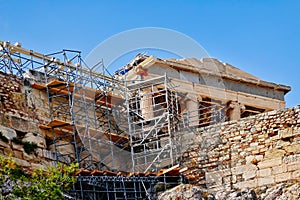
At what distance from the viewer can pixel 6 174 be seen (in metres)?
21.0

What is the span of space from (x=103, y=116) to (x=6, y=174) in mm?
7521

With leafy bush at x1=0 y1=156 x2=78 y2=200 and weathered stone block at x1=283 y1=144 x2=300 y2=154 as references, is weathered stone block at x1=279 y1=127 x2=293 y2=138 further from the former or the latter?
leafy bush at x1=0 y1=156 x2=78 y2=200

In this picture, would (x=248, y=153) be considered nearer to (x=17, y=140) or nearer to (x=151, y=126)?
(x=151, y=126)

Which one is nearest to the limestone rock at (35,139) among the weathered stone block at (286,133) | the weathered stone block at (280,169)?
the weathered stone block at (280,169)

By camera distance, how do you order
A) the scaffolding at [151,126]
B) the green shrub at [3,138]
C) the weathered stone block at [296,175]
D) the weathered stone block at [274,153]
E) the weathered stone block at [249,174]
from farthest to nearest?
the scaffolding at [151,126]
the weathered stone block at [249,174]
the weathered stone block at [274,153]
the weathered stone block at [296,175]
the green shrub at [3,138]

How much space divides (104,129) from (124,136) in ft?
2.03

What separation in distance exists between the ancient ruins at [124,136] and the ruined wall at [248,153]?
0.09 ft

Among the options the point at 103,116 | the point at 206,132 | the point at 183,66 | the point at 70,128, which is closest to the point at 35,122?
the point at 70,128

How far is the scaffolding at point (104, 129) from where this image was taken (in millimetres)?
25375

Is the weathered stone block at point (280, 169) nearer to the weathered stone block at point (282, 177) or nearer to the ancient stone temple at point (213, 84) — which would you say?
the weathered stone block at point (282, 177)

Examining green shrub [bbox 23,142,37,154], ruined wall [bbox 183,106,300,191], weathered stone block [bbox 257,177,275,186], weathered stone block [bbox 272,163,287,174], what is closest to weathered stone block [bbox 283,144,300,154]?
ruined wall [bbox 183,106,300,191]

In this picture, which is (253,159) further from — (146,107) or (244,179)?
(146,107)

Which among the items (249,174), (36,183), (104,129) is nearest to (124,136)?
(104,129)

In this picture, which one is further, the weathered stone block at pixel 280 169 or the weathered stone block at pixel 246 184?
the weathered stone block at pixel 246 184
